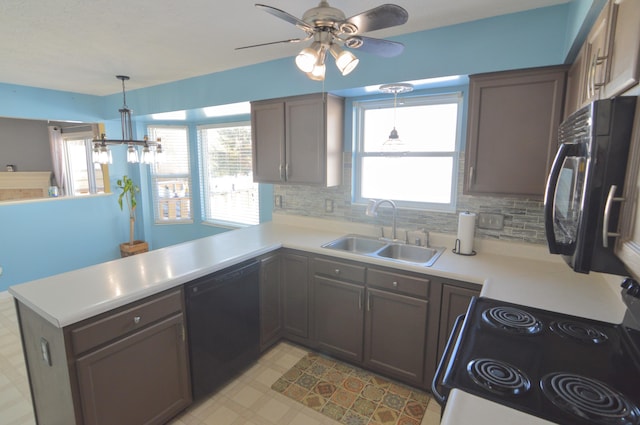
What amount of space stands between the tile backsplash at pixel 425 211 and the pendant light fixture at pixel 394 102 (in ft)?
1.34

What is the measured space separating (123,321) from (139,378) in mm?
361

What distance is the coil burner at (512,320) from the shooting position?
1.31m

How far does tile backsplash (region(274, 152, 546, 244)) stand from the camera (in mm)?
2273

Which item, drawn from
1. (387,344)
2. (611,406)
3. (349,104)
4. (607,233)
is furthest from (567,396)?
(349,104)

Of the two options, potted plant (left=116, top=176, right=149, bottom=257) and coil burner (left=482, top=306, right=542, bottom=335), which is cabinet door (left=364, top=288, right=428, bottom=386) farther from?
potted plant (left=116, top=176, right=149, bottom=257)

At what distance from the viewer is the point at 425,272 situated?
6.81ft

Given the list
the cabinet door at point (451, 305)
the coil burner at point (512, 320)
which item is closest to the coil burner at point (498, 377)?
the coil burner at point (512, 320)

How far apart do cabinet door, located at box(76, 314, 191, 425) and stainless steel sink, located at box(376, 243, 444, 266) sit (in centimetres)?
151

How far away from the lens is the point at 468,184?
2180mm

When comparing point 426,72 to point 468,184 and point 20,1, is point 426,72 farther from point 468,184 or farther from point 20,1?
point 20,1

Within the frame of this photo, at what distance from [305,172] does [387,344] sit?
1.50 m

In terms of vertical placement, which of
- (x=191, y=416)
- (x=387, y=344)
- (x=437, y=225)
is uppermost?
(x=437, y=225)

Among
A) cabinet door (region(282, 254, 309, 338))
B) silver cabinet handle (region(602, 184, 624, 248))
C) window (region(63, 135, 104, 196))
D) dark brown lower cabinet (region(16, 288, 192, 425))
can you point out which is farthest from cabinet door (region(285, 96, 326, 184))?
window (region(63, 135, 104, 196))

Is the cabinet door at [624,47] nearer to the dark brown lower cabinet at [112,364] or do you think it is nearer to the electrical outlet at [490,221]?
the electrical outlet at [490,221]
